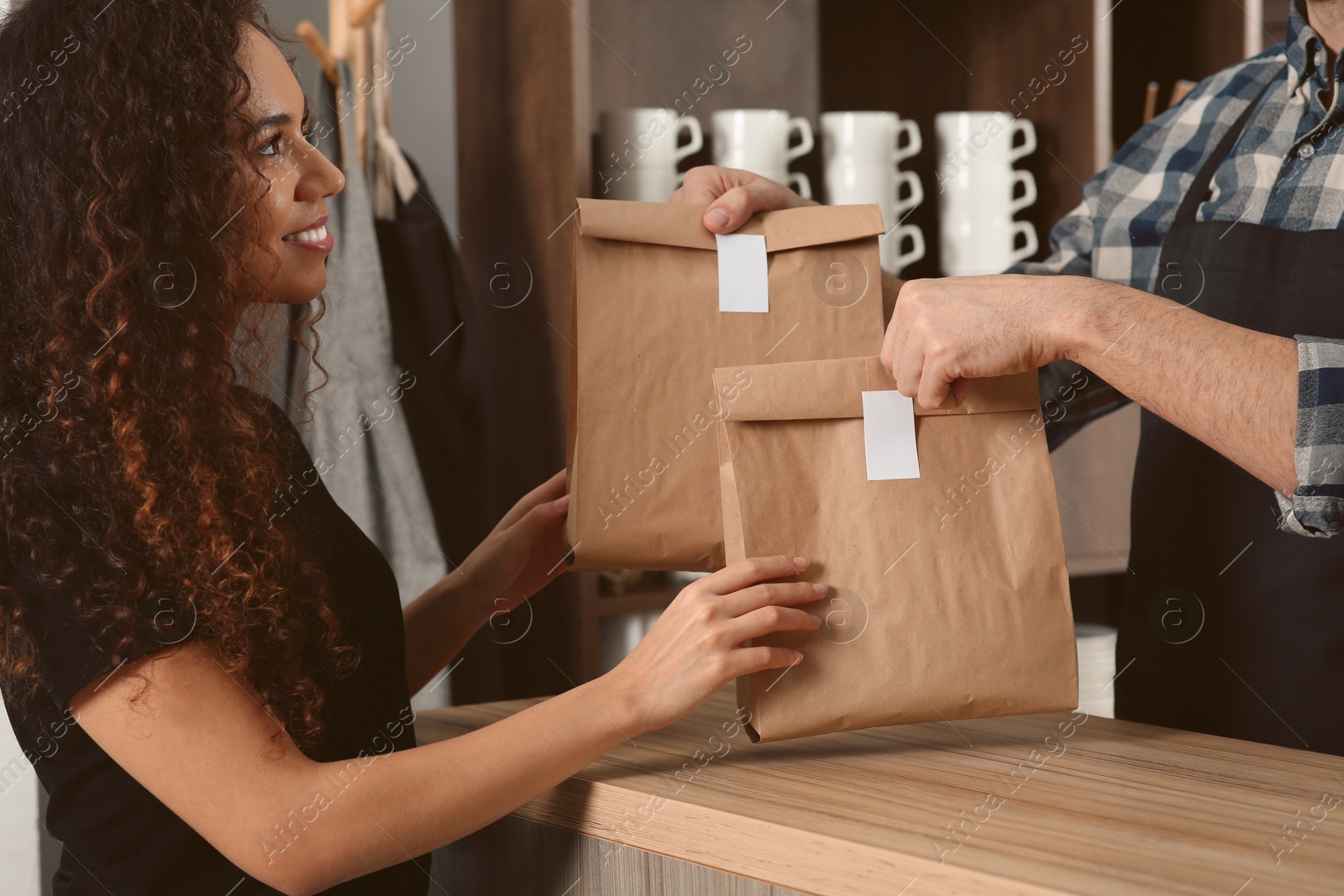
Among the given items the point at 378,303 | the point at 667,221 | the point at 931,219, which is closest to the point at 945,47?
the point at 931,219

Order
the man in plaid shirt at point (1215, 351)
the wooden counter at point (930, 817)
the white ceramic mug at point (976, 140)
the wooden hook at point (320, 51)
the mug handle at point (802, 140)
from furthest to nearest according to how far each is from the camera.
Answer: the white ceramic mug at point (976, 140)
the mug handle at point (802, 140)
the wooden hook at point (320, 51)
the man in plaid shirt at point (1215, 351)
the wooden counter at point (930, 817)

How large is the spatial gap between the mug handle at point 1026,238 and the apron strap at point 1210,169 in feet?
1.95

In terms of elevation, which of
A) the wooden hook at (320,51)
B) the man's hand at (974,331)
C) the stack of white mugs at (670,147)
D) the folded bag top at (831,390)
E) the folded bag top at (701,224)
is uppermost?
the wooden hook at (320,51)

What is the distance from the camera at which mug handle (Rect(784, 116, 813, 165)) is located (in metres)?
1.65

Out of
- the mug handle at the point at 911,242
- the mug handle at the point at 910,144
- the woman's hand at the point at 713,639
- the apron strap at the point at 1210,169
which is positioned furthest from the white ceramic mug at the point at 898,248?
the woman's hand at the point at 713,639

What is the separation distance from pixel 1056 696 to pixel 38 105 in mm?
836

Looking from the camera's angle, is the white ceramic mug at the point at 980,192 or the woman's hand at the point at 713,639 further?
the white ceramic mug at the point at 980,192

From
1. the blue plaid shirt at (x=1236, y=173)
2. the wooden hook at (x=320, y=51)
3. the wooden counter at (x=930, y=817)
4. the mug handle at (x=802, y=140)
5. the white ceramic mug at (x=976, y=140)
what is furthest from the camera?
the white ceramic mug at (x=976, y=140)

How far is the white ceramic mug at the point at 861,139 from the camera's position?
1.70 m

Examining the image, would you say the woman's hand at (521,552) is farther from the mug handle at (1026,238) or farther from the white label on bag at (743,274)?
the mug handle at (1026,238)

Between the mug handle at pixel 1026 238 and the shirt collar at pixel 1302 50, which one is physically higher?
the shirt collar at pixel 1302 50

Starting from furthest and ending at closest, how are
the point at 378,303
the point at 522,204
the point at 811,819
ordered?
1. the point at 522,204
2. the point at 378,303
3. the point at 811,819

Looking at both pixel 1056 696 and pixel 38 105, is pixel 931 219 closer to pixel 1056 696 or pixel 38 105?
pixel 1056 696

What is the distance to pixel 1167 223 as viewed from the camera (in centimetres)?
121
